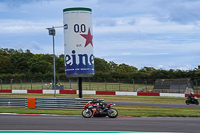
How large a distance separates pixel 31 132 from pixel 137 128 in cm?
437

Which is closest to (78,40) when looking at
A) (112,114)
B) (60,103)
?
(60,103)

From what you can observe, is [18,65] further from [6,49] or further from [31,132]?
[31,132]

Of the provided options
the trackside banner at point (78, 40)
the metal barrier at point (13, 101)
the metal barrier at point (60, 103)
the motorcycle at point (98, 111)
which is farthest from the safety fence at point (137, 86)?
the motorcycle at point (98, 111)

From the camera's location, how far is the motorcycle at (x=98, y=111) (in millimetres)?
17672

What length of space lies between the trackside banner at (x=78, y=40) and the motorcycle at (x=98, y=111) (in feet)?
18.7

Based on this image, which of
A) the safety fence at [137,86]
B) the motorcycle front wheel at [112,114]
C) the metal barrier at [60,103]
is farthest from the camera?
the safety fence at [137,86]

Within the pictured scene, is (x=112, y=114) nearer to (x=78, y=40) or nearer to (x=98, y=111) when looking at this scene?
(x=98, y=111)

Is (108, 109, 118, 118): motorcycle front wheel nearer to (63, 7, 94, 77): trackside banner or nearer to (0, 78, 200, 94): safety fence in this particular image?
(63, 7, 94, 77): trackside banner

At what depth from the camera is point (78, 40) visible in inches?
895

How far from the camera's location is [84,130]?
42.3ft

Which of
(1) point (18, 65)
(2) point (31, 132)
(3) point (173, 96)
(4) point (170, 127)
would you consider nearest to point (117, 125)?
(4) point (170, 127)

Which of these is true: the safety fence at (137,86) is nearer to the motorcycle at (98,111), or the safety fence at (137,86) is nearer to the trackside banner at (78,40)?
the trackside banner at (78,40)

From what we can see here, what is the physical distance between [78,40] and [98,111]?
672 centimetres

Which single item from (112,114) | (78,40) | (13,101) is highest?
(78,40)
